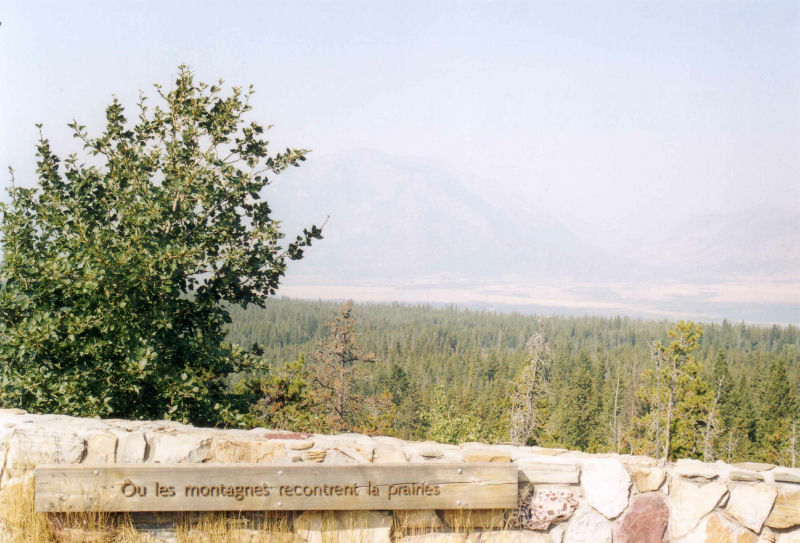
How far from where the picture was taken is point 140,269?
6031mm

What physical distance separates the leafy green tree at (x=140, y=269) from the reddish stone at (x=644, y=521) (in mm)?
3984

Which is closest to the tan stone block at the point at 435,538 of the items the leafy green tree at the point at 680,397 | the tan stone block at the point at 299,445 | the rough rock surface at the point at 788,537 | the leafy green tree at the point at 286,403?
the tan stone block at the point at 299,445

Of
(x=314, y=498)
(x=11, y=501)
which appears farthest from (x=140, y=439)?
(x=314, y=498)

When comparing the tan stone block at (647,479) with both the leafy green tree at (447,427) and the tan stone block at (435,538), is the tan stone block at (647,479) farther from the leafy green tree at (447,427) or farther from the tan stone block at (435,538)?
the leafy green tree at (447,427)

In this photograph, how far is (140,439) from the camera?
4.75 meters

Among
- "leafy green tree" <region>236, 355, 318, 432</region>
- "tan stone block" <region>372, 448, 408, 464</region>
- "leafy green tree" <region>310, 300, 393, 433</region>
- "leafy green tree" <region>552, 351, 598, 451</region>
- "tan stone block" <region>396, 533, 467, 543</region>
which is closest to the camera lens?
"tan stone block" <region>396, 533, 467, 543</region>

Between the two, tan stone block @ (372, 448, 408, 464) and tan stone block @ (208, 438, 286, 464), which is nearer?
tan stone block @ (208, 438, 286, 464)

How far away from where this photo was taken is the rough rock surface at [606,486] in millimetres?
4805

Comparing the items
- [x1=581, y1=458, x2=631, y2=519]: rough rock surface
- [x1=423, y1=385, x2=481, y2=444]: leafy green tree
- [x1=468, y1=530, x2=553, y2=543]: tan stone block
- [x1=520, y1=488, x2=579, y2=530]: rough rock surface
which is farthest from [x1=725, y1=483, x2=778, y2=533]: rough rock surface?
[x1=423, y1=385, x2=481, y2=444]: leafy green tree

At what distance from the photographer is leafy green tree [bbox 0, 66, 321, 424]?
593cm

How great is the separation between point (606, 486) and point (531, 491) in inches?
22.1

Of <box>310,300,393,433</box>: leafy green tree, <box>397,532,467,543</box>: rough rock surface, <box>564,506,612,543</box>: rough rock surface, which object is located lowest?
<box>310,300,393,433</box>: leafy green tree

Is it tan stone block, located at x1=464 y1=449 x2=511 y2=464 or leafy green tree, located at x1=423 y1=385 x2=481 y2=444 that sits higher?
tan stone block, located at x1=464 y1=449 x2=511 y2=464

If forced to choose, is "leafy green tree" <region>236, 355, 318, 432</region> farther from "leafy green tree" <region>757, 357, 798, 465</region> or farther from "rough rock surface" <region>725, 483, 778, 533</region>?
"leafy green tree" <region>757, 357, 798, 465</region>
